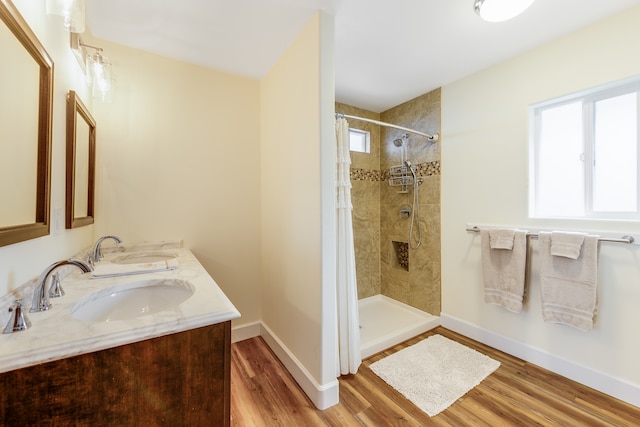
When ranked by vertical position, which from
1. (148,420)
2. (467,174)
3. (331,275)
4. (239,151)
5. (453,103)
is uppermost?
(453,103)

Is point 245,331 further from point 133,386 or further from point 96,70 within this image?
point 96,70

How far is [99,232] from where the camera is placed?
6.01 feet

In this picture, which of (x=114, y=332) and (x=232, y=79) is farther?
(x=232, y=79)

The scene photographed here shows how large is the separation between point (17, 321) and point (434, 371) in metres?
2.18

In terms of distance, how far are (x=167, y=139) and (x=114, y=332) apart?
1708 mm

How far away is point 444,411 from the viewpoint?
4.97 ft

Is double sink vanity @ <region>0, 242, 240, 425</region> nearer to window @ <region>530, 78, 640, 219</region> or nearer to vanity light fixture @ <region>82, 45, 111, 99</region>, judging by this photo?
vanity light fixture @ <region>82, 45, 111, 99</region>

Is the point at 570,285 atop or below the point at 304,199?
below

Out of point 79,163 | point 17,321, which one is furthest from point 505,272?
point 79,163

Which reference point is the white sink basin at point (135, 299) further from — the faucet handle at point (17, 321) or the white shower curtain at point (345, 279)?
the white shower curtain at point (345, 279)

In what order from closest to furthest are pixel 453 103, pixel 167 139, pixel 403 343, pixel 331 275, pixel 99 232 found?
pixel 331 275 → pixel 99 232 → pixel 167 139 → pixel 403 343 → pixel 453 103

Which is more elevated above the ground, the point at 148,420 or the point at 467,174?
the point at 467,174

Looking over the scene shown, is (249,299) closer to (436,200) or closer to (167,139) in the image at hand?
(167,139)

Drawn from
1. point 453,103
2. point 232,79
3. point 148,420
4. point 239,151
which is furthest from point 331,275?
point 453,103
